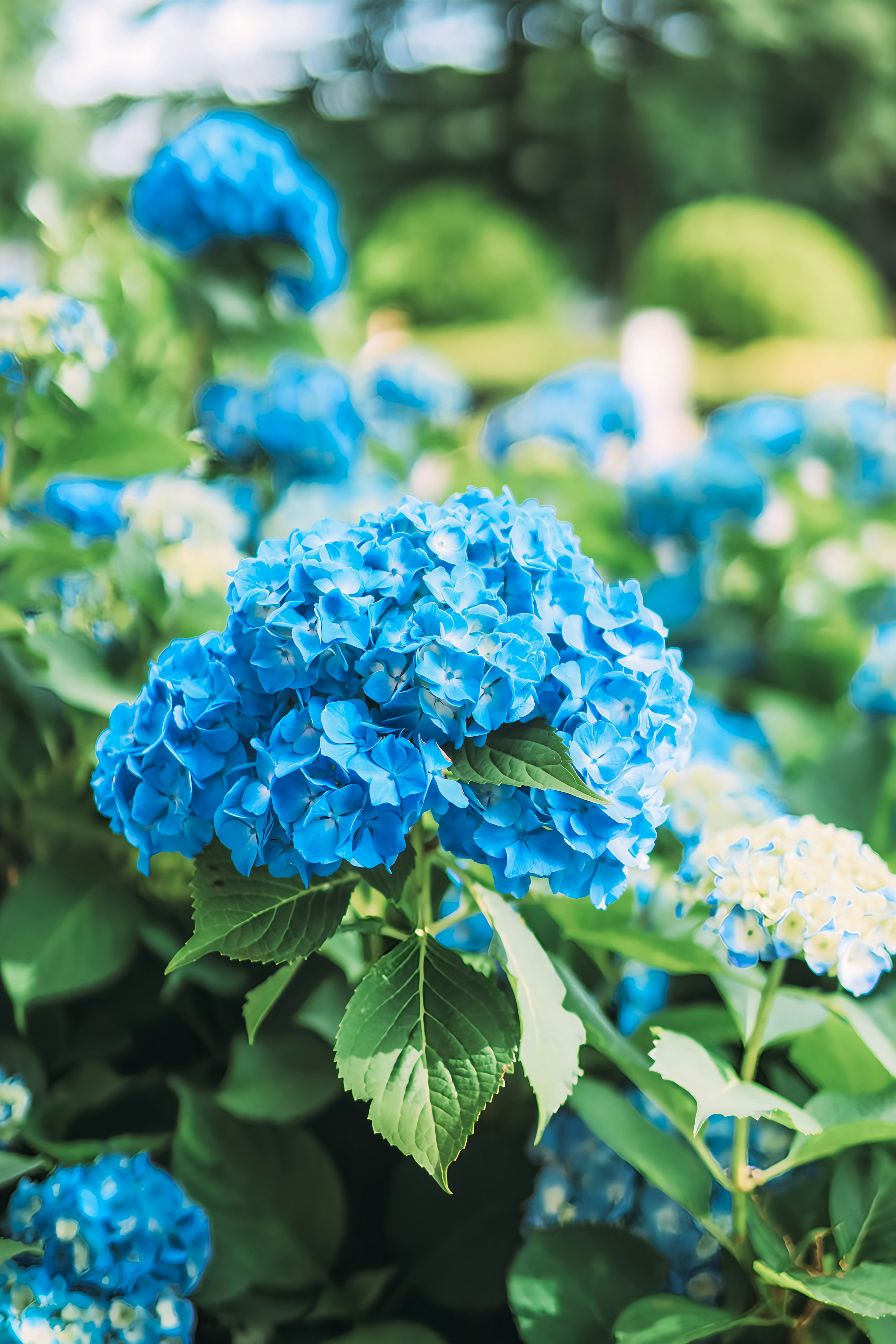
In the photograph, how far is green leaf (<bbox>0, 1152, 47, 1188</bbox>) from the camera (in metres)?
1.01

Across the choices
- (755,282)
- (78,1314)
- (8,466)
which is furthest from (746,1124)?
(755,282)

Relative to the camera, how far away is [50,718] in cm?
145

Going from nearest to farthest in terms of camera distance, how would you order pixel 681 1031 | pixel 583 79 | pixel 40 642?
pixel 681 1031 → pixel 40 642 → pixel 583 79

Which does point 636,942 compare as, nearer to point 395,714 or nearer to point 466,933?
point 466,933

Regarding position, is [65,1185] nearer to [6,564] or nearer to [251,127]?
[6,564]

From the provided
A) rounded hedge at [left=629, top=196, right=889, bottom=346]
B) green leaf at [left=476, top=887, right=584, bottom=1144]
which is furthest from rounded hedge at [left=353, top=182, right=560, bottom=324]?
green leaf at [left=476, top=887, right=584, bottom=1144]

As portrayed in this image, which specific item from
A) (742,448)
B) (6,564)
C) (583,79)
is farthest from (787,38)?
(6,564)

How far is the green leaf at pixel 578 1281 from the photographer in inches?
42.6

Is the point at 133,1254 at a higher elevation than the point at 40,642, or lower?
lower

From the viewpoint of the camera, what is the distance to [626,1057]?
1.03 m

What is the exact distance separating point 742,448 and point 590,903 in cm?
190

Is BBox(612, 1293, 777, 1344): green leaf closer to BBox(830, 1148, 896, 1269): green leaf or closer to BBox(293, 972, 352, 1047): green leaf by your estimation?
BBox(830, 1148, 896, 1269): green leaf

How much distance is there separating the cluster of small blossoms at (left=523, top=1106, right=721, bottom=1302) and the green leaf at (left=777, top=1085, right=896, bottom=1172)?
227 millimetres

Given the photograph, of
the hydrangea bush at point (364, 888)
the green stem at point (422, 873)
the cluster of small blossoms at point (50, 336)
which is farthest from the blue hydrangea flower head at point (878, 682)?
the cluster of small blossoms at point (50, 336)
